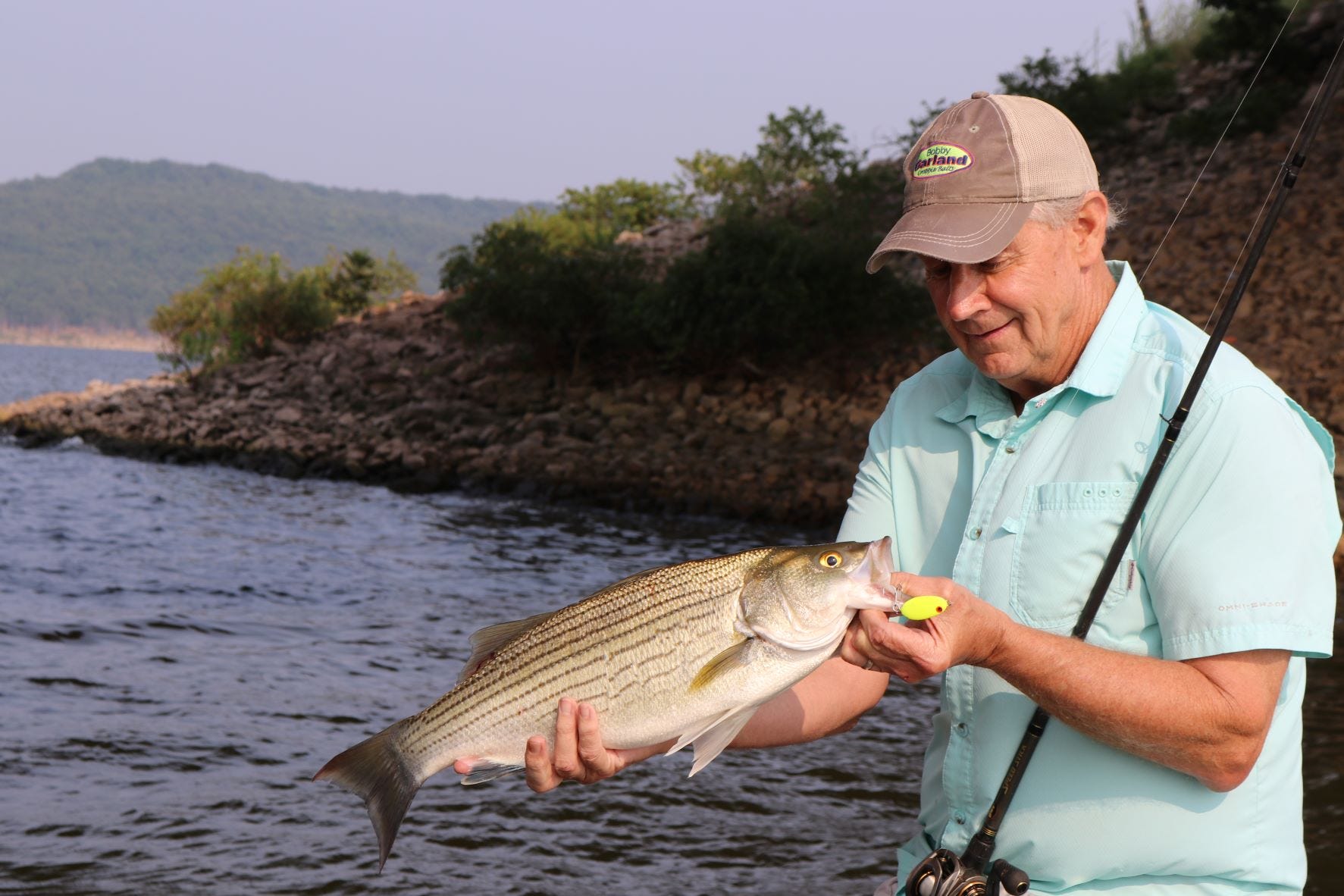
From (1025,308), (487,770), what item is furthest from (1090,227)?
(487,770)

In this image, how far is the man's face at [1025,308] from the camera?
8.20 feet

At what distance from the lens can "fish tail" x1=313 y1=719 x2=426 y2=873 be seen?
3.21 m

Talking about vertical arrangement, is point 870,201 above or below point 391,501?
above

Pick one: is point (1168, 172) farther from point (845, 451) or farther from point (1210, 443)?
point (1210, 443)

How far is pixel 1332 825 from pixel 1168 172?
66.8 feet

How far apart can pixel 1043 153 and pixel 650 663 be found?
4.35 ft

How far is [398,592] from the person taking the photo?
14227 mm

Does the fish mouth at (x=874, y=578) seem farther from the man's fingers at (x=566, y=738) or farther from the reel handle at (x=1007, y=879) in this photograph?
the man's fingers at (x=566, y=738)

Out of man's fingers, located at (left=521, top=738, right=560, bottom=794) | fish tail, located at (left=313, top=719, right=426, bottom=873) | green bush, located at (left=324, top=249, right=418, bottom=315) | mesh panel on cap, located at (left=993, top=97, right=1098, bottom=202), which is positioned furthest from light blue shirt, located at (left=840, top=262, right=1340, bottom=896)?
green bush, located at (left=324, top=249, right=418, bottom=315)

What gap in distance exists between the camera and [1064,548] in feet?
7.75

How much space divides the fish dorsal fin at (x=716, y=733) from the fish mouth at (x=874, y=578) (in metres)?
0.38

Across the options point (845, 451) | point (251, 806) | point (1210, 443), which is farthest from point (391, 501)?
point (1210, 443)

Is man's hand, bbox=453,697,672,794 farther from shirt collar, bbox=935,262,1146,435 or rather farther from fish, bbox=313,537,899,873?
shirt collar, bbox=935,262,1146,435

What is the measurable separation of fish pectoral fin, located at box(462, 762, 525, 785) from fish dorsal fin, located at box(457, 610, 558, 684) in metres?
0.21
